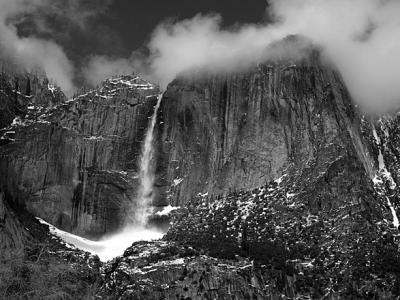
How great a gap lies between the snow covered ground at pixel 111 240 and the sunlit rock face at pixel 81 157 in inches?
93.5

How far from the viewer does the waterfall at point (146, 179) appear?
176 metres

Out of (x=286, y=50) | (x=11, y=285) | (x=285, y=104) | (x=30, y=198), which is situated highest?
(x=286, y=50)

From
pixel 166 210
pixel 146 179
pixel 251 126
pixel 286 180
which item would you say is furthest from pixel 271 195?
pixel 146 179

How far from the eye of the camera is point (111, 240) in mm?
170875

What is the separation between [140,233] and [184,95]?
3396 centimetres

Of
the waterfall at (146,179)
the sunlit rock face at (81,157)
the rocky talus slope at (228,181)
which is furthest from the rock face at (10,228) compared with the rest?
the waterfall at (146,179)

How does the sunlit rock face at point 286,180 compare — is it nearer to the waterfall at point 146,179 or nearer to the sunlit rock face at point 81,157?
the waterfall at point 146,179

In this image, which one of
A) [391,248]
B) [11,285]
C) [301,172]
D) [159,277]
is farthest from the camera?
[301,172]

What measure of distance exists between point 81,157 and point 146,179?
51.2 ft

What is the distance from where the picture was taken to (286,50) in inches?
7215

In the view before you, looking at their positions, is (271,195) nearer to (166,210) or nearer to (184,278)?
(166,210)

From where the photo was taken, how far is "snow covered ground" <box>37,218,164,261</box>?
16350 centimetres

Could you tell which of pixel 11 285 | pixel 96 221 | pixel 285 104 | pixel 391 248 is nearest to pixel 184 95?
pixel 285 104

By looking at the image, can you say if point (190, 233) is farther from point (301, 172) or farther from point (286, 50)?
point (286, 50)
